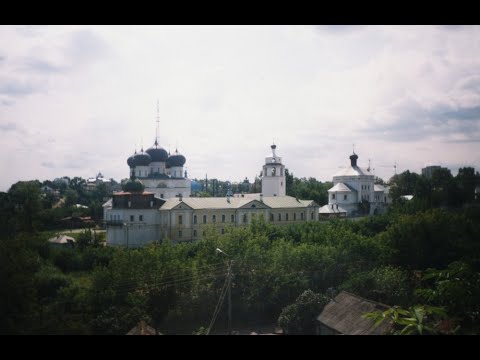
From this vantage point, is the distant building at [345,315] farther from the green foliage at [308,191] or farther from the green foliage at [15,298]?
the green foliage at [308,191]

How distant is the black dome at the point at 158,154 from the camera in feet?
135

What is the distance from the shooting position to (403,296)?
14680 millimetres

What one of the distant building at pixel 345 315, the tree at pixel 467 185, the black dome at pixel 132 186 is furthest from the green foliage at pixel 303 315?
the black dome at pixel 132 186

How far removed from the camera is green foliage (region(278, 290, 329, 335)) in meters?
13.5

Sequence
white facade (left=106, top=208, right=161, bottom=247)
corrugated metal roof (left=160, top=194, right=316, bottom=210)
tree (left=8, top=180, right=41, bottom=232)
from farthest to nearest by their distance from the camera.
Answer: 1. corrugated metal roof (left=160, top=194, right=316, bottom=210)
2. white facade (left=106, top=208, right=161, bottom=247)
3. tree (left=8, top=180, right=41, bottom=232)

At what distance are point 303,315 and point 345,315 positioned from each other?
5.39 ft

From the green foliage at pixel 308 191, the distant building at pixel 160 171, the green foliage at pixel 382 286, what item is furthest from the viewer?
the green foliage at pixel 308 191

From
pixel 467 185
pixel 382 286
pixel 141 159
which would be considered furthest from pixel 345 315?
pixel 141 159

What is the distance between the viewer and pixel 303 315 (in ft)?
45.0

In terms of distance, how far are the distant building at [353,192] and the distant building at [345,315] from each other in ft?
91.9

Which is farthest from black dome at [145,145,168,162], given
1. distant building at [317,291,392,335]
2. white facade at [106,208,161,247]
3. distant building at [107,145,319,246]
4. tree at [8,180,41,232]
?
distant building at [317,291,392,335]

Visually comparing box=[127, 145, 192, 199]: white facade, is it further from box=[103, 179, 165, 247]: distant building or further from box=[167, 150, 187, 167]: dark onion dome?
box=[103, 179, 165, 247]: distant building

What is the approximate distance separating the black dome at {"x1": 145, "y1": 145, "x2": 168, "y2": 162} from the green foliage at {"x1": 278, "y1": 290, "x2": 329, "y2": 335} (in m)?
28.9
